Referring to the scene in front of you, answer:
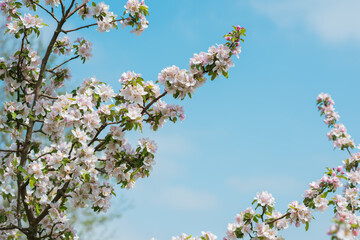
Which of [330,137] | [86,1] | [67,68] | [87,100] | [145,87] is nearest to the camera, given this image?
[87,100]

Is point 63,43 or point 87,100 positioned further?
point 63,43

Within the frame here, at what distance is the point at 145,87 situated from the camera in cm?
426

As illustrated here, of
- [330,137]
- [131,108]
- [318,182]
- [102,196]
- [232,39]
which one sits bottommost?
[318,182]

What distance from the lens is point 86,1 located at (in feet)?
16.1

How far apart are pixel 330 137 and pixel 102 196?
424 cm

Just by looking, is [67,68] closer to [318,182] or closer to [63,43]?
[63,43]

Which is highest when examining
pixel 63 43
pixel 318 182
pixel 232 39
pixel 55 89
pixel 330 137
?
pixel 63 43

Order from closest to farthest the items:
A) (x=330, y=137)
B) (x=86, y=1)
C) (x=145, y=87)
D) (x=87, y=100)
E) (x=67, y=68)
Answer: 1. (x=87, y=100)
2. (x=145, y=87)
3. (x=86, y=1)
4. (x=67, y=68)
5. (x=330, y=137)

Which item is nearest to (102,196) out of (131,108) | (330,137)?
(131,108)

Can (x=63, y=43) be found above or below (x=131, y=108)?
above

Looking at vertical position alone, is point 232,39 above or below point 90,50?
below

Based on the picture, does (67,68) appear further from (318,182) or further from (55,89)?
(318,182)

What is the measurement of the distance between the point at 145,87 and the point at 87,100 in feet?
2.11

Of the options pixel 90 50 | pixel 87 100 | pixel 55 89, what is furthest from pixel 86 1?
pixel 87 100
